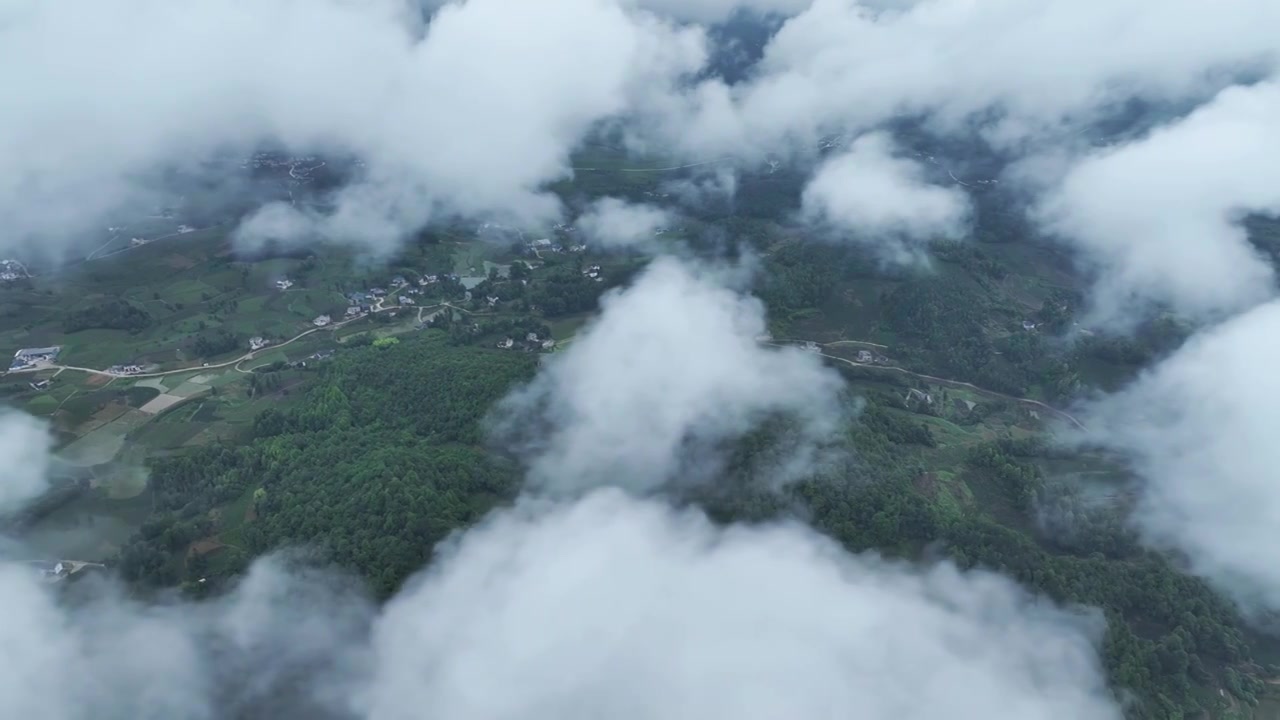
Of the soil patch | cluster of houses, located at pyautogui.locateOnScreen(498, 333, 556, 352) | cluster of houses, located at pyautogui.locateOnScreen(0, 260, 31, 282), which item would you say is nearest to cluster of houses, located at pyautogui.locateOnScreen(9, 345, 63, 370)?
the soil patch

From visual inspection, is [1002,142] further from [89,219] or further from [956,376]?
[89,219]

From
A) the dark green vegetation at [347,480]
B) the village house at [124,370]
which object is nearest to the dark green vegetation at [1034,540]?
the dark green vegetation at [347,480]

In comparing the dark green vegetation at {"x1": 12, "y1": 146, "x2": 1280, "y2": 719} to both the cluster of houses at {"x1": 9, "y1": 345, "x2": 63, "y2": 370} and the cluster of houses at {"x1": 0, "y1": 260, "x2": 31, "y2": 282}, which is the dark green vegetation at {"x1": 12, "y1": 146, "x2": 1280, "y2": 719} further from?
the cluster of houses at {"x1": 0, "y1": 260, "x2": 31, "y2": 282}

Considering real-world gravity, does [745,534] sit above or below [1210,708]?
above

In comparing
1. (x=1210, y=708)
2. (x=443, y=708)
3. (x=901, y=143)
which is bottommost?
(x=1210, y=708)

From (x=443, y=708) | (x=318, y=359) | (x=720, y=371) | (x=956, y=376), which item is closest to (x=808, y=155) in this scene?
(x=956, y=376)

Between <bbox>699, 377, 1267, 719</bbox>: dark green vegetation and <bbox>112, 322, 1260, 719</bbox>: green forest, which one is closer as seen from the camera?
<bbox>699, 377, 1267, 719</bbox>: dark green vegetation

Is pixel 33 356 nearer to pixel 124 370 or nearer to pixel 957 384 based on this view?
pixel 124 370
